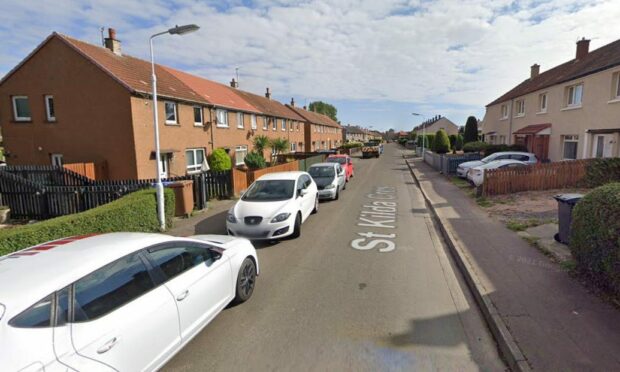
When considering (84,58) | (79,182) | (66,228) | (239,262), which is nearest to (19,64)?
(84,58)

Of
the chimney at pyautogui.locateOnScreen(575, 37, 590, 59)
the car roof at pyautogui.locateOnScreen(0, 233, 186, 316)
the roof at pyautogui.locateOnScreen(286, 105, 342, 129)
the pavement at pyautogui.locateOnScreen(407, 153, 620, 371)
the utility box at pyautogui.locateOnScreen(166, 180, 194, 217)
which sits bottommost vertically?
the pavement at pyautogui.locateOnScreen(407, 153, 620, 371)

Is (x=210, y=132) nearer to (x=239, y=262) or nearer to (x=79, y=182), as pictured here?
(x=79, y=182)

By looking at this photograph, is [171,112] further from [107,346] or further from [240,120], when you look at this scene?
[107,346]

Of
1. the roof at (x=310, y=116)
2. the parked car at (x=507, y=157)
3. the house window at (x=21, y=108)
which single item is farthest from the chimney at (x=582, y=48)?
the house window at (x=21, y=108)

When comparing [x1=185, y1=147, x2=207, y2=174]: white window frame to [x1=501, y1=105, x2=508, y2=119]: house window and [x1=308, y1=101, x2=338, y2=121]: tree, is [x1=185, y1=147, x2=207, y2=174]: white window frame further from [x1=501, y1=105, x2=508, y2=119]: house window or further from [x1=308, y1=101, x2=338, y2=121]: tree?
[x1=308, y1=101, x2=338, y2=121]: tree

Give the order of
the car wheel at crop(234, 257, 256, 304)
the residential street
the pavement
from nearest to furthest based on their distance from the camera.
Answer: the pavement, the residential street, the car wheel at crop(234, 257, 256, 304)

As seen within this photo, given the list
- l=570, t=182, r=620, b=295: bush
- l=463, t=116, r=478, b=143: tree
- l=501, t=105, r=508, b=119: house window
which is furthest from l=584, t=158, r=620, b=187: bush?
l=463, t=116, r=478, b=143: tree

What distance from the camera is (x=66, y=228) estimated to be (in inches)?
231

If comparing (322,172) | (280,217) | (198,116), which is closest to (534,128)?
(322,172)

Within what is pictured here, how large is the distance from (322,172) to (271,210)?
6938mm

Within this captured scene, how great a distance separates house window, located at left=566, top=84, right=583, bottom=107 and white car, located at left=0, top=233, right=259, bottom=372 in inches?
856

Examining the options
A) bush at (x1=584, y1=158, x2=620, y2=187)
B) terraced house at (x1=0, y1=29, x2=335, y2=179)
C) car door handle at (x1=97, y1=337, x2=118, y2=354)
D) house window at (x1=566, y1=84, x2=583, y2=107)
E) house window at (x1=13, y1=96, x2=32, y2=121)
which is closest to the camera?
car door handle at (x1=97, y1=337, x2=118, y2=354)

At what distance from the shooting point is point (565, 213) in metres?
6.30

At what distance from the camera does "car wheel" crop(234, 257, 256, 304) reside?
4.50 m
